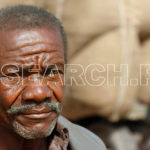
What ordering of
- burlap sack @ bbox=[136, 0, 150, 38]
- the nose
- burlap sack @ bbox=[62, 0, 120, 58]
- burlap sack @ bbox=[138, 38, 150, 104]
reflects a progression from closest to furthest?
the nose, burlap sack @ bbox=[62, 0, 120, 58], burlap sack @ bbox=[136, 0, 150, 38], burlap sack @ bbox=[138, 38, 150, 104]

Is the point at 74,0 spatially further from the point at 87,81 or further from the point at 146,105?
the point at 146,105

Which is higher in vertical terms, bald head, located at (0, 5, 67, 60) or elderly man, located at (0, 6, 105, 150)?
bald head, located at (0, 5, 67, 60)

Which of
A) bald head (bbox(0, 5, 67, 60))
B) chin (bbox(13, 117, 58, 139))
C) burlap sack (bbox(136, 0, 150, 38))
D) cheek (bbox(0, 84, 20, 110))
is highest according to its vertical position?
burlap sack (bbox(136, 0, 150, 38))

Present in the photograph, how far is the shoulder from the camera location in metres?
1.75

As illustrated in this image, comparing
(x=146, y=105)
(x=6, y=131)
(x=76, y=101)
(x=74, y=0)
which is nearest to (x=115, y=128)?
(x=146, y=105)

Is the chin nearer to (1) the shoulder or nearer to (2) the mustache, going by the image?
(2) the mustache

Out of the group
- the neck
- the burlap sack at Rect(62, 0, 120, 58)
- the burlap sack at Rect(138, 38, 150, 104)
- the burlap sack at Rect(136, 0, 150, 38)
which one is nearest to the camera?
the neck

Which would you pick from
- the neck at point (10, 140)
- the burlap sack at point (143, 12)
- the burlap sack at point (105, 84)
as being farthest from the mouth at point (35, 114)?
the burlap sack at point (143, 12)

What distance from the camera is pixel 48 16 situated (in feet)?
5.52

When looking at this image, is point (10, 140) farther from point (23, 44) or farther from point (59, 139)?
point (23, 44)

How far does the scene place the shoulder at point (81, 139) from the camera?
175cm

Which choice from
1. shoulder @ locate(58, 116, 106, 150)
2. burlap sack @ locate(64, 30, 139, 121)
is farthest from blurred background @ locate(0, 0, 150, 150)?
shoulder @ locate(58, 116, 106, 150)

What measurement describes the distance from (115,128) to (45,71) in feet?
7.22

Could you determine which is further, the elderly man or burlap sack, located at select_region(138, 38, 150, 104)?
burlap sack, located at select_region(138, 38, 150, 104)
